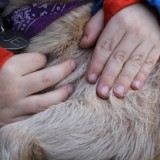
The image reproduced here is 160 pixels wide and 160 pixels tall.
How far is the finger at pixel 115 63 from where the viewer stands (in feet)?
4.84

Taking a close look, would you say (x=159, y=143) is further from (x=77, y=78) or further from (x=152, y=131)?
(x=77, y=78)

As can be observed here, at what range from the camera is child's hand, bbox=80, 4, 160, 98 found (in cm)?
151

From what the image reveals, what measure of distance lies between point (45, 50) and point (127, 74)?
302 millimetres

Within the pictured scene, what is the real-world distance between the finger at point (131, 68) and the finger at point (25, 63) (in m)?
0.28

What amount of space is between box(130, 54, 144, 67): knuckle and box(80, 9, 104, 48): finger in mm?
144

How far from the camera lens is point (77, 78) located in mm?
1554

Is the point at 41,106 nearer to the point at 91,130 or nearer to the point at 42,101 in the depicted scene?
the point at 42,101

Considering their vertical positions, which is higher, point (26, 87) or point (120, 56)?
point (120, 56)

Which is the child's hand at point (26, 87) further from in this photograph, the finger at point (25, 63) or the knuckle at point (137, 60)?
the knuckle at point (137, 60)

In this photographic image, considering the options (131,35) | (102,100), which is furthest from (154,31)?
(102,100)

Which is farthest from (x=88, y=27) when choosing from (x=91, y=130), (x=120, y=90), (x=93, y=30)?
(x=91, y=130)

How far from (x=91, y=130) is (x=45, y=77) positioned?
0.24 meters

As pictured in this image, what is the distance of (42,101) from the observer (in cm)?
151

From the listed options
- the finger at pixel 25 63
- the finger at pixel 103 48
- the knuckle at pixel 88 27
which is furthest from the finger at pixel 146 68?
the finger at pixel 25 63
